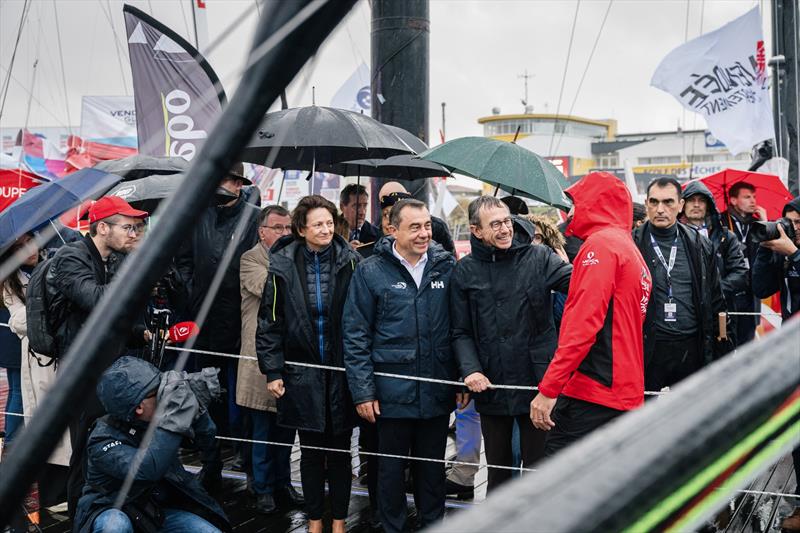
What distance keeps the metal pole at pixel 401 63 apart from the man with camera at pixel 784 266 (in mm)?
2820

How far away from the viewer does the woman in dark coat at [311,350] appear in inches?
187

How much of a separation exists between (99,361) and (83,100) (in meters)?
17.3

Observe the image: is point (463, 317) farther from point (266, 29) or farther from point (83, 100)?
point (83, 100)

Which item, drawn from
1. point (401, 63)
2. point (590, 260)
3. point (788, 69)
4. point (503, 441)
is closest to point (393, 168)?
point (401, 63)

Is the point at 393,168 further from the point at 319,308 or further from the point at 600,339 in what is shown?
the point at 600,339

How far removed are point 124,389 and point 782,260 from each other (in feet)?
14.0

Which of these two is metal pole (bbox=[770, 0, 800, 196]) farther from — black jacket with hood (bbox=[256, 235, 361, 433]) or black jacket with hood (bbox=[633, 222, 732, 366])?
black jacket with hood (bbox=[256, 235, 361, 433])

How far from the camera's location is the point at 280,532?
16.4 ft

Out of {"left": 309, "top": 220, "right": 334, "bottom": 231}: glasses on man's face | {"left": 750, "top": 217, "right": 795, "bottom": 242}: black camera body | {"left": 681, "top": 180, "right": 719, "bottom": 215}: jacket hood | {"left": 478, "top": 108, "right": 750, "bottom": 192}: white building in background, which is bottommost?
{"left": 750, "top": 217, "right": 795, "bottom": 242}: black camera body

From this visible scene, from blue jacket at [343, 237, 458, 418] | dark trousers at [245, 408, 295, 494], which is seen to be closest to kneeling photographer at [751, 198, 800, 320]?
blue jacket at [343, 237, 458, 418]

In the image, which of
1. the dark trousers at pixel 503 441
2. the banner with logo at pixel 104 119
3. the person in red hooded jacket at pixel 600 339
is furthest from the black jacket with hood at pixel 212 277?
the banner with logo at pixel 104 119

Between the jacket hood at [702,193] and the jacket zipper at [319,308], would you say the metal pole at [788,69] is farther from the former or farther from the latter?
the jacket zipper at [319,308]

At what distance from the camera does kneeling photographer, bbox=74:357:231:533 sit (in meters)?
3.61

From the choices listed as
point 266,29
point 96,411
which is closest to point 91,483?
point 96,411
